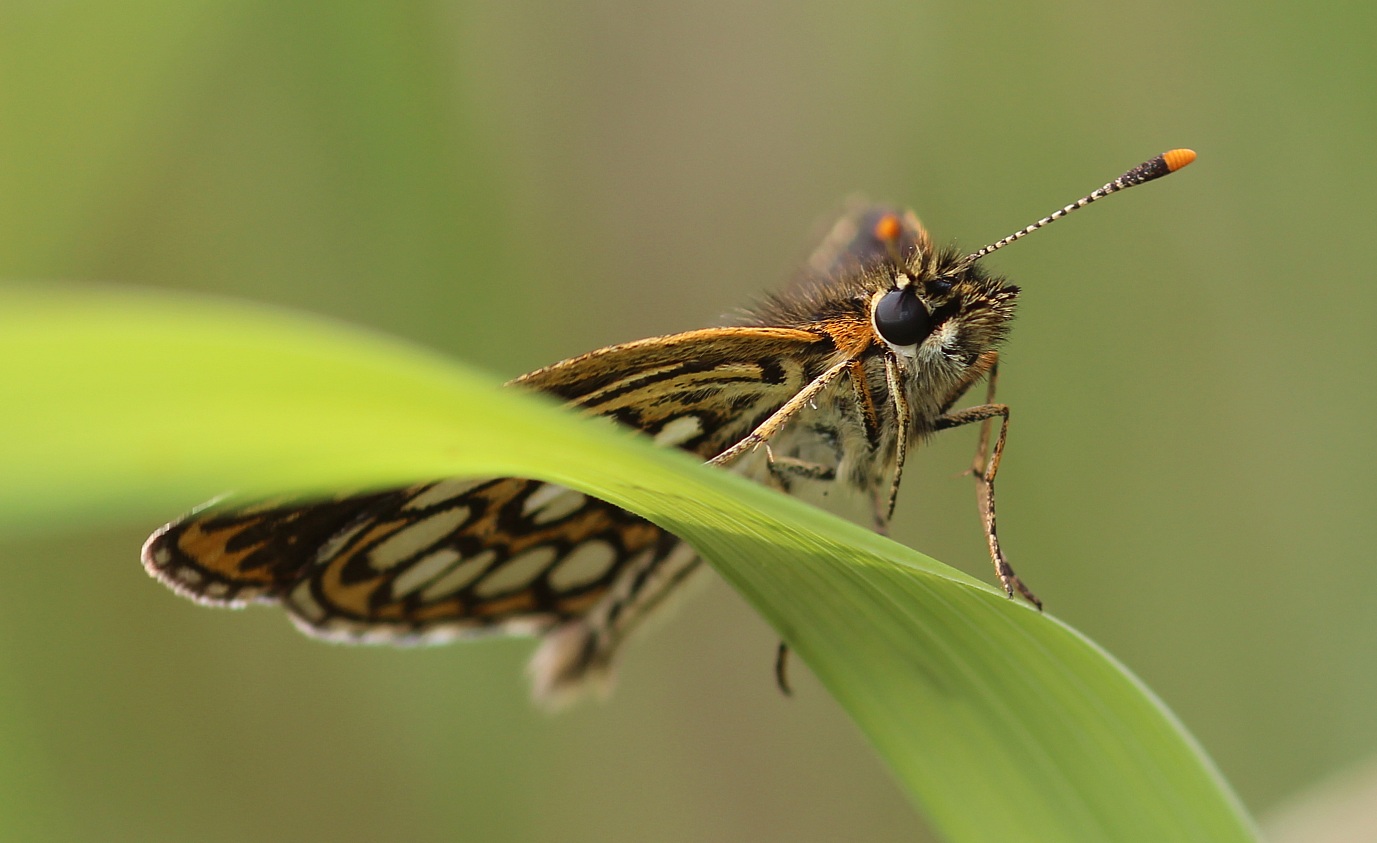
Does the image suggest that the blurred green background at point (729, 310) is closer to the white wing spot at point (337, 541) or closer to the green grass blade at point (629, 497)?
the white wing spot at point (337, 541)

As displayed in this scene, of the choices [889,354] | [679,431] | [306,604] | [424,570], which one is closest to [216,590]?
[306,604]

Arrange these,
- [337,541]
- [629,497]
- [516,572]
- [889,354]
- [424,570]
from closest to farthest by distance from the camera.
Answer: [629,497], [337,541], [889,354], [424,570], [516,572]

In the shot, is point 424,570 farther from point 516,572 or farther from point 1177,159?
point 1177,159

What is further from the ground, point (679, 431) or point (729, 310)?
point (729, 310)

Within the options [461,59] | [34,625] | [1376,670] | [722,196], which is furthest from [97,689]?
[1376,670]

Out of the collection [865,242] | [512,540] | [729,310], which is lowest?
[512,540]

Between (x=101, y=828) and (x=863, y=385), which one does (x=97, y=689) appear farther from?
(x=863, y=385)

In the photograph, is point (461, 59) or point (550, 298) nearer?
point (461, 59)
